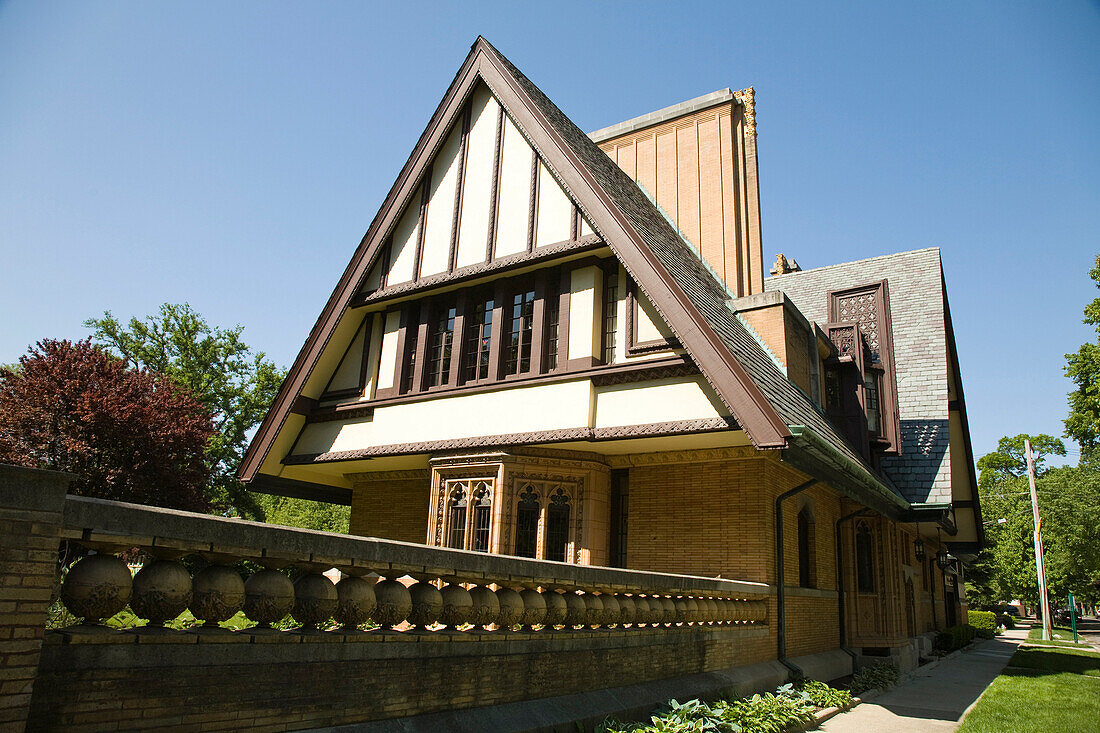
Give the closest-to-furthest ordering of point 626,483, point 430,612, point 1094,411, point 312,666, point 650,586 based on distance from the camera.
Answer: point 312,666 < point 430,612 < point 650,586 < point 626,483 < point 1094,411

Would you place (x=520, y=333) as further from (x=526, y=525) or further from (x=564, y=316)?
(x=526, y=525)

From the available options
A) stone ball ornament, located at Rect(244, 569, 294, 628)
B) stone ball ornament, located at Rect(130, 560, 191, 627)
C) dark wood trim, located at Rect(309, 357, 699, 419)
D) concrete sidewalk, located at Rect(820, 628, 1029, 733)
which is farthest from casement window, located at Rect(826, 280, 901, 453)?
stone ball ornament, located at Rect(130, 560, 191, 627)

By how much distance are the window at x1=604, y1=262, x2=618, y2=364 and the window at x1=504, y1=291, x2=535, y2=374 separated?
136 cm

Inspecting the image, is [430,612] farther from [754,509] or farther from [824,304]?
[824,304]

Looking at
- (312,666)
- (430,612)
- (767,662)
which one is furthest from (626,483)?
(312,666)

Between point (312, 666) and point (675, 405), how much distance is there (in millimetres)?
7291

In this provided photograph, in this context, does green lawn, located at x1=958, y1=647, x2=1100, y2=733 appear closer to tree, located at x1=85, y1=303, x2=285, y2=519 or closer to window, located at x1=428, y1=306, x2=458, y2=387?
window, located at x1=428, y1=306, x2=458, y2=387

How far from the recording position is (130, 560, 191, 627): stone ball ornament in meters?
4.07

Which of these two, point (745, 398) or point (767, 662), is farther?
point (767, 662)

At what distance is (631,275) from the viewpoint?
452 inches

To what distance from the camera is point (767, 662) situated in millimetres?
11781

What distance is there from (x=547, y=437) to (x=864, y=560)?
34.0 feet

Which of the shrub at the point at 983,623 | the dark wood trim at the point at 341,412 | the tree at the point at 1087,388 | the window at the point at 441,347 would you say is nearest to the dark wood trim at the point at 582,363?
the window at the point at 441,347

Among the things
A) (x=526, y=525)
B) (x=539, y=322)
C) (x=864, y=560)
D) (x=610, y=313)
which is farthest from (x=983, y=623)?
(x=539, y=322)
